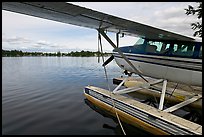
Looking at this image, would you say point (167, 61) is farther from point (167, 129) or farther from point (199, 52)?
point (167, 129)

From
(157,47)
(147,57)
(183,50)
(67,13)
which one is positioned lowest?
(147,57)

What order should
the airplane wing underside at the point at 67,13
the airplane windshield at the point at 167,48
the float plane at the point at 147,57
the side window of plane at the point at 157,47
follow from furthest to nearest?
the side window of plane at the point at 157,47, the airplane windshield at the point at 167,48, the float plane at the point at 147,57, the airplane wing underside at the point at 67,13

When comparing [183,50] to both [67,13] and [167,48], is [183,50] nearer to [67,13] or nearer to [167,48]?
[167,48]

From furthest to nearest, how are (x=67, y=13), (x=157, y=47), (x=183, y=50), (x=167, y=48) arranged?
(x=157, y=47), (x=167, y=48), (x=183, y=50), (x=67, y=13)

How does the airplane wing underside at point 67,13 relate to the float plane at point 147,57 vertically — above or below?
above

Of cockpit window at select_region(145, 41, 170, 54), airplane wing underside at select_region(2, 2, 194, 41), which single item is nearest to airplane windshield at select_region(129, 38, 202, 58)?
cockpit window at select_region(145, 41, 170, 54)

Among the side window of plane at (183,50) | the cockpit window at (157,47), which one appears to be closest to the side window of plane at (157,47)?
the cockpit window at (157,47)

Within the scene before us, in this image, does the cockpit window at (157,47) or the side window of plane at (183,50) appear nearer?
the side window of plane at (183,50)

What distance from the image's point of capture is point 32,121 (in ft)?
20.5

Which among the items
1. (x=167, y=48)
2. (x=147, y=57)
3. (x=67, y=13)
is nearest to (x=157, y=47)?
(x=167, y=48)

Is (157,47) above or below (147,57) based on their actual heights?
above

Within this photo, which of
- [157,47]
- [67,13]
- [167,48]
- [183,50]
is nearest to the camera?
[67,13]

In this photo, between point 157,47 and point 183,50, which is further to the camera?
point 157,47

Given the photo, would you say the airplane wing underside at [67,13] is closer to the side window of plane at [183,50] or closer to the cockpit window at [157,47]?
the side window of plane at [183,50]
